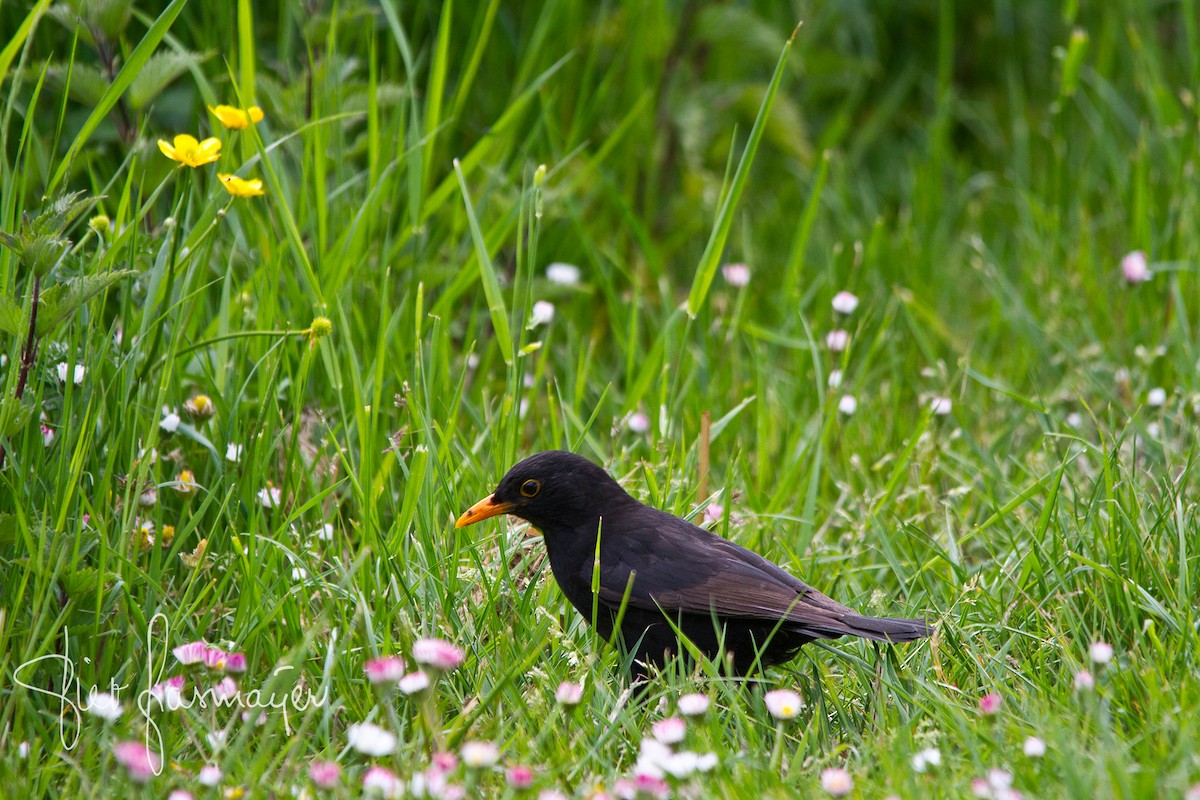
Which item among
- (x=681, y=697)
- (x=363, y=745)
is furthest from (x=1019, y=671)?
(x=363, y=745)

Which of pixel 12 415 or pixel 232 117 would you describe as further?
pixel 232 117

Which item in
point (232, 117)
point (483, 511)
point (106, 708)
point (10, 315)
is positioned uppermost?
point (232, 117)

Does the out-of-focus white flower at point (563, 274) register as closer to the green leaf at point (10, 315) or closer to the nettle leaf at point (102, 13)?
the nettle leaf at point (102, 13)

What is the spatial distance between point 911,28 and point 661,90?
5.63 ft

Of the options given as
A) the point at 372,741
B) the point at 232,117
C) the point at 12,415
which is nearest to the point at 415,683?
the point at 372,741

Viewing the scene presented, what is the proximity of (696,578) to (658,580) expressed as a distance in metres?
0.09

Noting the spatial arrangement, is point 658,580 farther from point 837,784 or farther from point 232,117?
point 232,117

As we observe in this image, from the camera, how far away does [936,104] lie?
6.23 m

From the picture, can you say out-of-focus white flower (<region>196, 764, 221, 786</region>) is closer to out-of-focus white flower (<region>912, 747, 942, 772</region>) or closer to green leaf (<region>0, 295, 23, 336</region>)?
green leaf (<region>0, 295, 23, 336</region>)

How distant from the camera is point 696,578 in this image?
9.98 ft

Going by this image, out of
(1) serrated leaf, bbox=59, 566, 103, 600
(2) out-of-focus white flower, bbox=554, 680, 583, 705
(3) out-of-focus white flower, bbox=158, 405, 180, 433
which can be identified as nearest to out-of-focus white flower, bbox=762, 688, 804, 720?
(2) out-of-focus white flower, bbox=554, 680, 583, 705

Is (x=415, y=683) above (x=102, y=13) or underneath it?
underneath

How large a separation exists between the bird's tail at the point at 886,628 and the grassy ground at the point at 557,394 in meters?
0.13

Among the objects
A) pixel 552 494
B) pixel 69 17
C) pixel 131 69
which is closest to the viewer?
pixel 131 69
